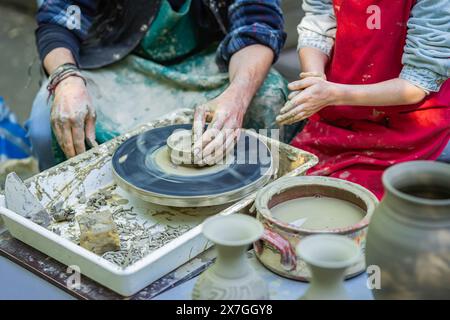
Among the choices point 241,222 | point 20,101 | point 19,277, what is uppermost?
point 241,222

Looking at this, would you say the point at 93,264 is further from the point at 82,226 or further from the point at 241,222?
the point at 241,222

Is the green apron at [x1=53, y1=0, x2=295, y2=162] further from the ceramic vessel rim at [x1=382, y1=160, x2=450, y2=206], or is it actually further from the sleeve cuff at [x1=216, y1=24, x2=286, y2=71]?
the ceramic vessel rim at [x1=382, y1=160, x2=450, y2=206]

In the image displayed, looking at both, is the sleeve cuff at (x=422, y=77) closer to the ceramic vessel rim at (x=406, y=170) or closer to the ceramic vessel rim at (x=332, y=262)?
the ceramic vessel rim at (x=406, y=170)

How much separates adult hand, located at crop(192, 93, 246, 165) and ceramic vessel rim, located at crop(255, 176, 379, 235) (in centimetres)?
30

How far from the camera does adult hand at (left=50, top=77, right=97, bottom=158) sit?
7.59ft

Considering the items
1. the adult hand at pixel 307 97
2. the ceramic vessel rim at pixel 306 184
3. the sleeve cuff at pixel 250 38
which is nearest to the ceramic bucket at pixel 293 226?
the ceramic vessel rim at pixel 306 184

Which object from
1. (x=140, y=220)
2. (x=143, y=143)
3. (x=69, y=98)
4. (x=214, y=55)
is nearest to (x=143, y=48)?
(x=214, y=55)

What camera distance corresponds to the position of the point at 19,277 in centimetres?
175

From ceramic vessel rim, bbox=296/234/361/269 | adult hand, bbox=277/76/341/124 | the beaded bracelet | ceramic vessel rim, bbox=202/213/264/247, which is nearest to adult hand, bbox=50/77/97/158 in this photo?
the beaded bracelet

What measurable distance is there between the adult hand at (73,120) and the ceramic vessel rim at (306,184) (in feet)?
2.65

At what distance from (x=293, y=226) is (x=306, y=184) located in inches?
9.2

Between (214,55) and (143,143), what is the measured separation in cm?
82

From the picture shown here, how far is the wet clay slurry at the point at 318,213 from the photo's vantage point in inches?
68.3

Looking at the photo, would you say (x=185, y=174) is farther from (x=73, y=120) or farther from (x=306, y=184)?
(x=73, y=120)
